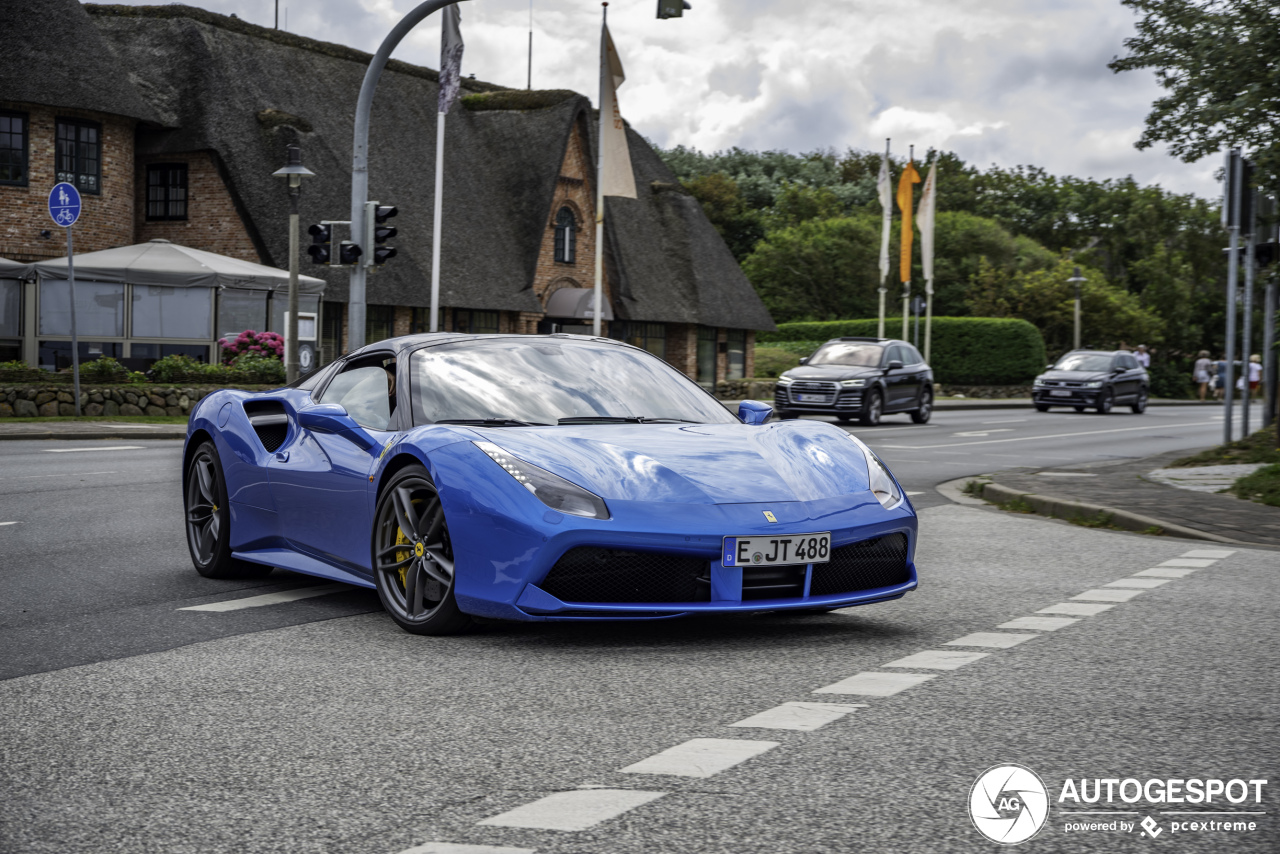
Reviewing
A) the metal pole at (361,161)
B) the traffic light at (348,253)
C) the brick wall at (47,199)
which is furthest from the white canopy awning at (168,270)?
the traffic light at (348,253)

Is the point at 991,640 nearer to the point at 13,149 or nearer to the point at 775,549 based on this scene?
the point at 775,549

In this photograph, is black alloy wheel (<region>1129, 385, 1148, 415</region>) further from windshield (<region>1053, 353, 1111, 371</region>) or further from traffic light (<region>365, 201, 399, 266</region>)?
traffic light (<region>365, 201, 399, 266</region>)

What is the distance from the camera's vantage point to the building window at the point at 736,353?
51.5 m

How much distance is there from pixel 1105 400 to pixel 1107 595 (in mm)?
31791

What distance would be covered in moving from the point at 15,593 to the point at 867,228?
203ft


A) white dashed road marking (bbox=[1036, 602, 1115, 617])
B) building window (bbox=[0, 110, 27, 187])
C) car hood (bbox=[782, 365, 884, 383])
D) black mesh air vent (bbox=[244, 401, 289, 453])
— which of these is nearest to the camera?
white dashed road marking (bbox=[1036, 602, 1115, 617])

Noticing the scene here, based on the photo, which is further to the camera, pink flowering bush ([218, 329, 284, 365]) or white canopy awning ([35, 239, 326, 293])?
pink flowering bush ([218, 329, 284, 365])

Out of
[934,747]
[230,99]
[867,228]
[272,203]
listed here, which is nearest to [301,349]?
[272,203]

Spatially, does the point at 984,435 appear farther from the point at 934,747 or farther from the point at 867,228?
the point at 867,228

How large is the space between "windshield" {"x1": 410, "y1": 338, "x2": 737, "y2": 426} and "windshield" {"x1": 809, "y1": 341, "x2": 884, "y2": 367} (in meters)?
23.3

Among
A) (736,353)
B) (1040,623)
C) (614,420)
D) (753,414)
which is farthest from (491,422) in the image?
(736,353)

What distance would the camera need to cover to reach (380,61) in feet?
62.5

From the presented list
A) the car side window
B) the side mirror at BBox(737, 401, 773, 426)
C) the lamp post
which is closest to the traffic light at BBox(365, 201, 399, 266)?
the lamp post

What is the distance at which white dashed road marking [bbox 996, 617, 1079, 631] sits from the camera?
642 centimetres
